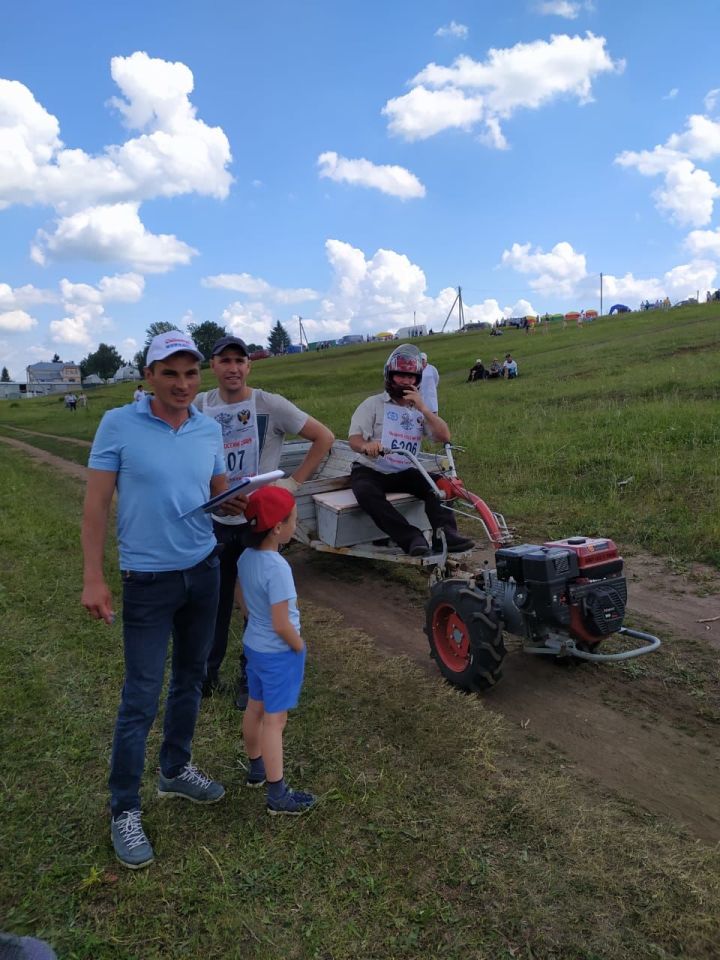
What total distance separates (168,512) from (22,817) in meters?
1.72

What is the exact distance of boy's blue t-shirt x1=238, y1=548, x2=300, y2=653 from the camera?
10.0 feet

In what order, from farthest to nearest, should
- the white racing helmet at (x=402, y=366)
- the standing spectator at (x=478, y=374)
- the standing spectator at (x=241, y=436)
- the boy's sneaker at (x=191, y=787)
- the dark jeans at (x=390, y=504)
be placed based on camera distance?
the standing spectator at (x=478, y=374) → the dark jeans at (x=390, y=504) → the white racing helmet at (x=402, y=366) → the standing spectator at (x=241, y=436) → the boy's sneaker at (x=191, y=787)

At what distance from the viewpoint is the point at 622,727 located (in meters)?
3.92

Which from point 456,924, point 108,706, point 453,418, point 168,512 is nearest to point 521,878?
point 456,924

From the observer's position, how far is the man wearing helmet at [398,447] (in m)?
5.68

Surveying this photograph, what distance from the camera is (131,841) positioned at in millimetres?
2949

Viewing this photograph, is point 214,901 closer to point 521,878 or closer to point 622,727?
point 521,878

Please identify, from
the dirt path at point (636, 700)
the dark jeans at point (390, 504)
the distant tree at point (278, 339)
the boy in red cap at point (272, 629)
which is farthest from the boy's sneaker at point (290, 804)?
the distant tree at point (278, 339)

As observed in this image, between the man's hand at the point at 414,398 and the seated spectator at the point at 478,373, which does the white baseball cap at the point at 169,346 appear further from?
→ the seated spectator at the point at 478,373

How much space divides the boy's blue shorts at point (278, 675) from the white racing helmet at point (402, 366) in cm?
310

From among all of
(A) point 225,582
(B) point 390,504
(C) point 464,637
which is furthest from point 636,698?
(A) point 225,582

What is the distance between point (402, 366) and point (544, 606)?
248 cm

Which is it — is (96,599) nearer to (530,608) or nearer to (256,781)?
(256,781)

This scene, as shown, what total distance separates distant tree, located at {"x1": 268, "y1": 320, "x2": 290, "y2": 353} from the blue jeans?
11800 centimetres
